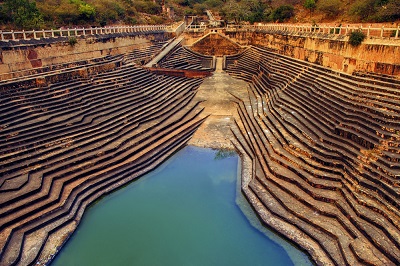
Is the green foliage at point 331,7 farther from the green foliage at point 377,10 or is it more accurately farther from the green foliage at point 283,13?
the green foliage at point 283,13

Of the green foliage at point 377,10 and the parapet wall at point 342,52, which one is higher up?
the green foliage at point 377,10

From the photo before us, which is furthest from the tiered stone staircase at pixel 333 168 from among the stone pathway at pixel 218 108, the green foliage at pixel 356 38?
the green foliage at pixel 356 38

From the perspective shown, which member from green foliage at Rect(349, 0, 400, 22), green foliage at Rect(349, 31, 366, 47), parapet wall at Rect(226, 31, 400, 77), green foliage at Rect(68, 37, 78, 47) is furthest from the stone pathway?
green foliage at Rect(349, 0, 400, 22)

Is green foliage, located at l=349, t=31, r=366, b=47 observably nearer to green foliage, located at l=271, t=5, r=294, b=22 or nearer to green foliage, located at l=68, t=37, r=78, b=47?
green foliage, located at l=68, t=37, r=78, b=47

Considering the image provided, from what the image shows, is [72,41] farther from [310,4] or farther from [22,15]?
[310,4]

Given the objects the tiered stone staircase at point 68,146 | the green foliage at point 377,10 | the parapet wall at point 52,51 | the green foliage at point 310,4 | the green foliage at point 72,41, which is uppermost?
the green foliage at point 310,4

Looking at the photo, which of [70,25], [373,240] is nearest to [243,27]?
[70,25]

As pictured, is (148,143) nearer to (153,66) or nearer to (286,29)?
(153,66)
